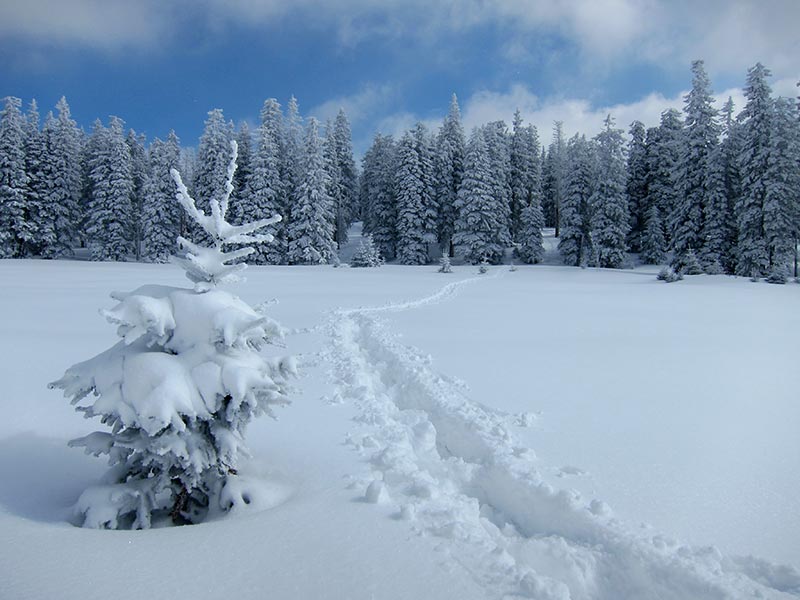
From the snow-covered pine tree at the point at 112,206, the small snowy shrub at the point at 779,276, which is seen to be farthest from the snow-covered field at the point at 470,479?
the snow-covered pine tree at the point at 112,206

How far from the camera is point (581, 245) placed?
1684 inches

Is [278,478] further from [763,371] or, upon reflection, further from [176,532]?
[763,371]

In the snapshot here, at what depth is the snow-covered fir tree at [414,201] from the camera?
43.3 metres

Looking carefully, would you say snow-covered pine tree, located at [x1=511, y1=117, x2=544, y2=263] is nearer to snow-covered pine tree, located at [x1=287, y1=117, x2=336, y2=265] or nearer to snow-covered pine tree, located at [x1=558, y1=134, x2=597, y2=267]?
snow-covered pine tree, located at [x1=558, y1=134, x2=597, y2=267]

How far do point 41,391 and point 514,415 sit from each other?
23.4 ft

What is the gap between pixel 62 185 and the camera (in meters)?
42.2

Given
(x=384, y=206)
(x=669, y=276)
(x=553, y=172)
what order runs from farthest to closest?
(x=553, y=172) < (x=384, y=206) < (x=669, y=276)

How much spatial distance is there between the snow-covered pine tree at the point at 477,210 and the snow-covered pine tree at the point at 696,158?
14191mm

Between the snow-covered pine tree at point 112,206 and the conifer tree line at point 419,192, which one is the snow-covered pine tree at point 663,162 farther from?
the snow-covered pine tree at point 112,206

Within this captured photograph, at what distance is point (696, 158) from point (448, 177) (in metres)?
20.4

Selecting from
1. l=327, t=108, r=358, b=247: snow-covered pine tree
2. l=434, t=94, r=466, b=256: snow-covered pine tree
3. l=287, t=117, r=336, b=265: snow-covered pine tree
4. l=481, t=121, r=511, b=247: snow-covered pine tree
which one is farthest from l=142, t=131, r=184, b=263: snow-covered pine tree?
l=481, t=121, r=511, b=247: snow-covered pine tree

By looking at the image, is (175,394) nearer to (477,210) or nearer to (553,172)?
(477,210)

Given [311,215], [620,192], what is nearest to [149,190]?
[311,215]

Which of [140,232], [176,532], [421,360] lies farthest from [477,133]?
[176,532]
